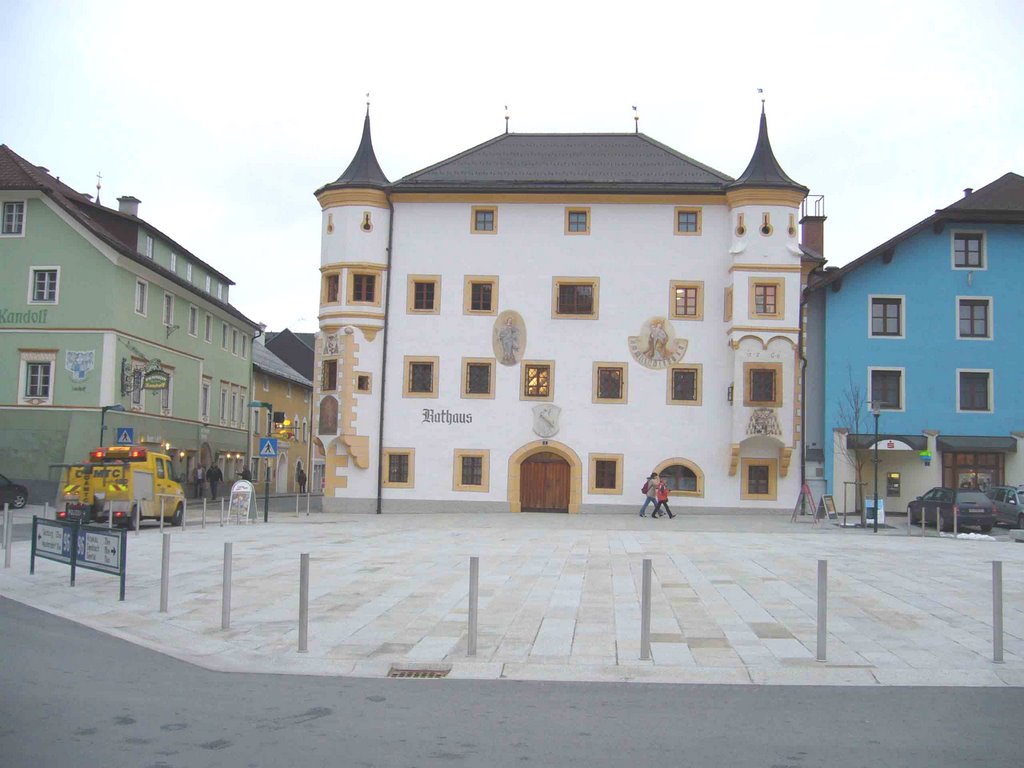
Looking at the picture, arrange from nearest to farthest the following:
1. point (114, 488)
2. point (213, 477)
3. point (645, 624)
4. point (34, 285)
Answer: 1. point (645, 624)
2. point (114, 488)
3. point (34, 285)
4. point (213, 477)

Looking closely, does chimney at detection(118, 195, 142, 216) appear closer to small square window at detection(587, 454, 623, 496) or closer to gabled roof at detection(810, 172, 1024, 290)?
small square window at detection(587, 454, 623, 496)

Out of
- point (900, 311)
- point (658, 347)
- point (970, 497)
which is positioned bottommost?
point (970, 497)

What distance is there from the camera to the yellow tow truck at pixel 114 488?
91.9 ft

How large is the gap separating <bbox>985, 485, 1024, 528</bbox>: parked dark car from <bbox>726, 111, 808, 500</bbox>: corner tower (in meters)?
7.13

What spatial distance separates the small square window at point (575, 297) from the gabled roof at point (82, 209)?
55.8ft

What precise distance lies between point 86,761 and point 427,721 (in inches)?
98.4

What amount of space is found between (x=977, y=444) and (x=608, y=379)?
14.2 m

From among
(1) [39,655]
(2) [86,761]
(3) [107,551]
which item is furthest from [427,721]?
(3) [107,551]

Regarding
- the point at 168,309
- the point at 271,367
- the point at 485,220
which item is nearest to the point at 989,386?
the point at 485,220

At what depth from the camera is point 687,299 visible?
4034 cm

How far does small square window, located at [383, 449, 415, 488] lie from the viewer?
40188mm

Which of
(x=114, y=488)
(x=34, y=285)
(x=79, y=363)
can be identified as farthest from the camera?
(x=34, y=285)

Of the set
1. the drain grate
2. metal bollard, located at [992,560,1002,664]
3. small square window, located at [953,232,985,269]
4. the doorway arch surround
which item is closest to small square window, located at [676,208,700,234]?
→ the doorway arch surround

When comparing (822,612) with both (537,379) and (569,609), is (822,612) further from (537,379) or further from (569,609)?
(537,379)
